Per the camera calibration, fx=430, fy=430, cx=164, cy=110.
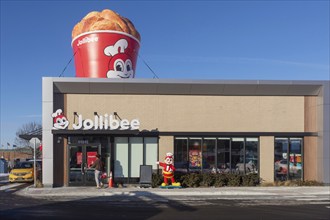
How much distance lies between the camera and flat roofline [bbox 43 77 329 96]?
2214 cm

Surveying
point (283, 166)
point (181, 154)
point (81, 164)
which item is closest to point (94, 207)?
point (81, 164)

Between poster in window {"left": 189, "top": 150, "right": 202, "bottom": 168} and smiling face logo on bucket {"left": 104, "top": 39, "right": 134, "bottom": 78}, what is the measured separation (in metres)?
6.56

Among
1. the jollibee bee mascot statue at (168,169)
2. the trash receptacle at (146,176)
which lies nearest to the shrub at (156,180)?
the trash receptacle at (146,176)

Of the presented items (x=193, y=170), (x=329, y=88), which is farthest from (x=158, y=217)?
(x=329, y=88)

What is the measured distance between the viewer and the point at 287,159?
23.8 m

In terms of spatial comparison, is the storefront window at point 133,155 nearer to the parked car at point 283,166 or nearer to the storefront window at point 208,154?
the storefront window at point 208,154

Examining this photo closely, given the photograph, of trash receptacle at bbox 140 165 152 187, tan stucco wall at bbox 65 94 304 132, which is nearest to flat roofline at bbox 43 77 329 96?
tan stucco wall at bbox 65 94 304 132

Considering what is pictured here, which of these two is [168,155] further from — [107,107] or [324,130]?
[324,130]

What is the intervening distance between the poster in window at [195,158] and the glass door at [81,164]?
16.3 feet

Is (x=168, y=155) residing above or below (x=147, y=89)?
below

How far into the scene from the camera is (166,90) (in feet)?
75.4

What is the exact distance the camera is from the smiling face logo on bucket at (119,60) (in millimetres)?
25734

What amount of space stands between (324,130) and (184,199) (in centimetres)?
1002

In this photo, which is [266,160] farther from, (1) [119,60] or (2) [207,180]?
(1) [119,60]
